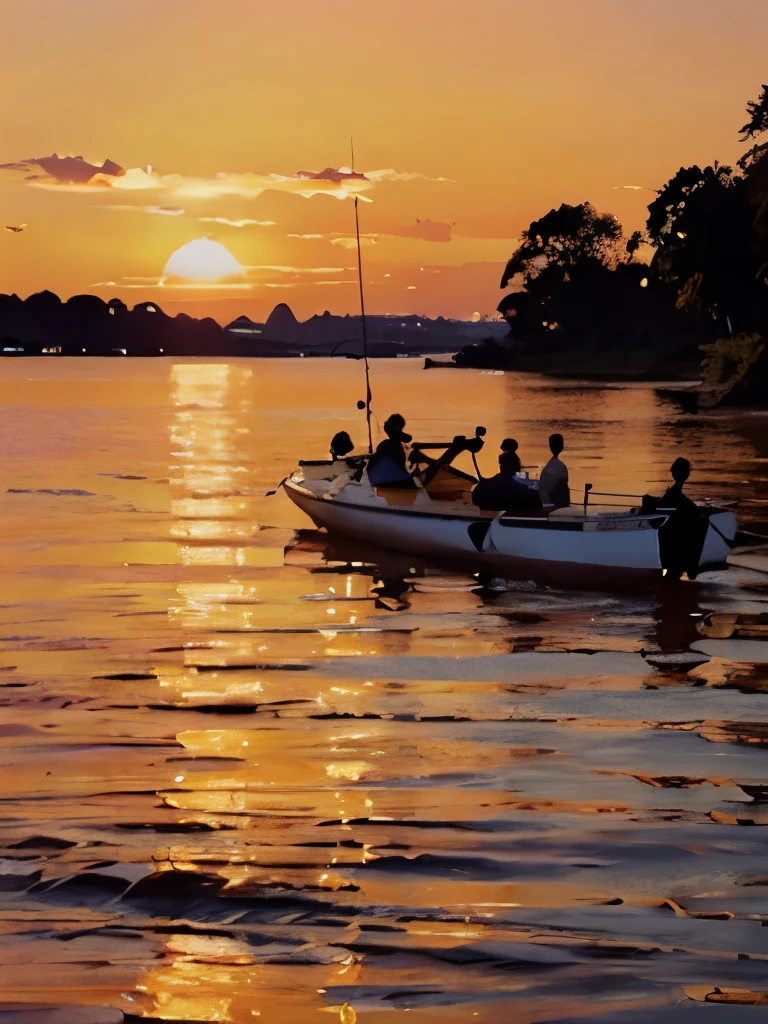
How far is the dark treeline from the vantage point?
73.6 metres

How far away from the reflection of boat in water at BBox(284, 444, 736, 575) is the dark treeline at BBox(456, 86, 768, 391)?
40590 millimetres

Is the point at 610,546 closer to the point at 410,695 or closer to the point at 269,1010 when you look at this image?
the point at 410,695

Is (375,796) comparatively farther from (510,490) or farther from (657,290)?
(657,290)

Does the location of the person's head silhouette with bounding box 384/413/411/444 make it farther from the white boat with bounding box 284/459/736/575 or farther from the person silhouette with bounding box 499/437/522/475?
the person silhouette with bounding box 499/437/522/475

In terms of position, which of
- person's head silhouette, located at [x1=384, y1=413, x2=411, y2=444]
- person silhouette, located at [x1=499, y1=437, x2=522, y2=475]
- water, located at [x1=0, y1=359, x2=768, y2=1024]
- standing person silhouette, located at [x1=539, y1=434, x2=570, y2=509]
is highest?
person's head silhouette, located at [x1=384, y1=413, x2=411, y2=444]

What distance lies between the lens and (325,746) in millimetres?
11297

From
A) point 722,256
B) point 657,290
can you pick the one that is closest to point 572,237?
point 657,290

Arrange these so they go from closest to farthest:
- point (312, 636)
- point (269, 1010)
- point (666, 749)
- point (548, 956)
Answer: point (269, 1010), point (548, 956), point (666, 749), point (312, 636)

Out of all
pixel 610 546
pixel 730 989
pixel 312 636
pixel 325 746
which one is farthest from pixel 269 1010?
pixel 610 546

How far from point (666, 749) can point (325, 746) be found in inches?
108

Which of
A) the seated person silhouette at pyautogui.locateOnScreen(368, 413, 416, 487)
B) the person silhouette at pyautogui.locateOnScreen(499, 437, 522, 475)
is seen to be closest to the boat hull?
the seated person silhouette at pyautogui.locateOnScreen(368, 413, 416, 487)

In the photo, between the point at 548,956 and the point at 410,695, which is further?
the point at 410,695

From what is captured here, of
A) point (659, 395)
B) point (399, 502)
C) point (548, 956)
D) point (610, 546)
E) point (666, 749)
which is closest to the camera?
point (548, 956)

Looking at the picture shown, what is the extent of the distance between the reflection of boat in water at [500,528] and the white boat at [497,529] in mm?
14
